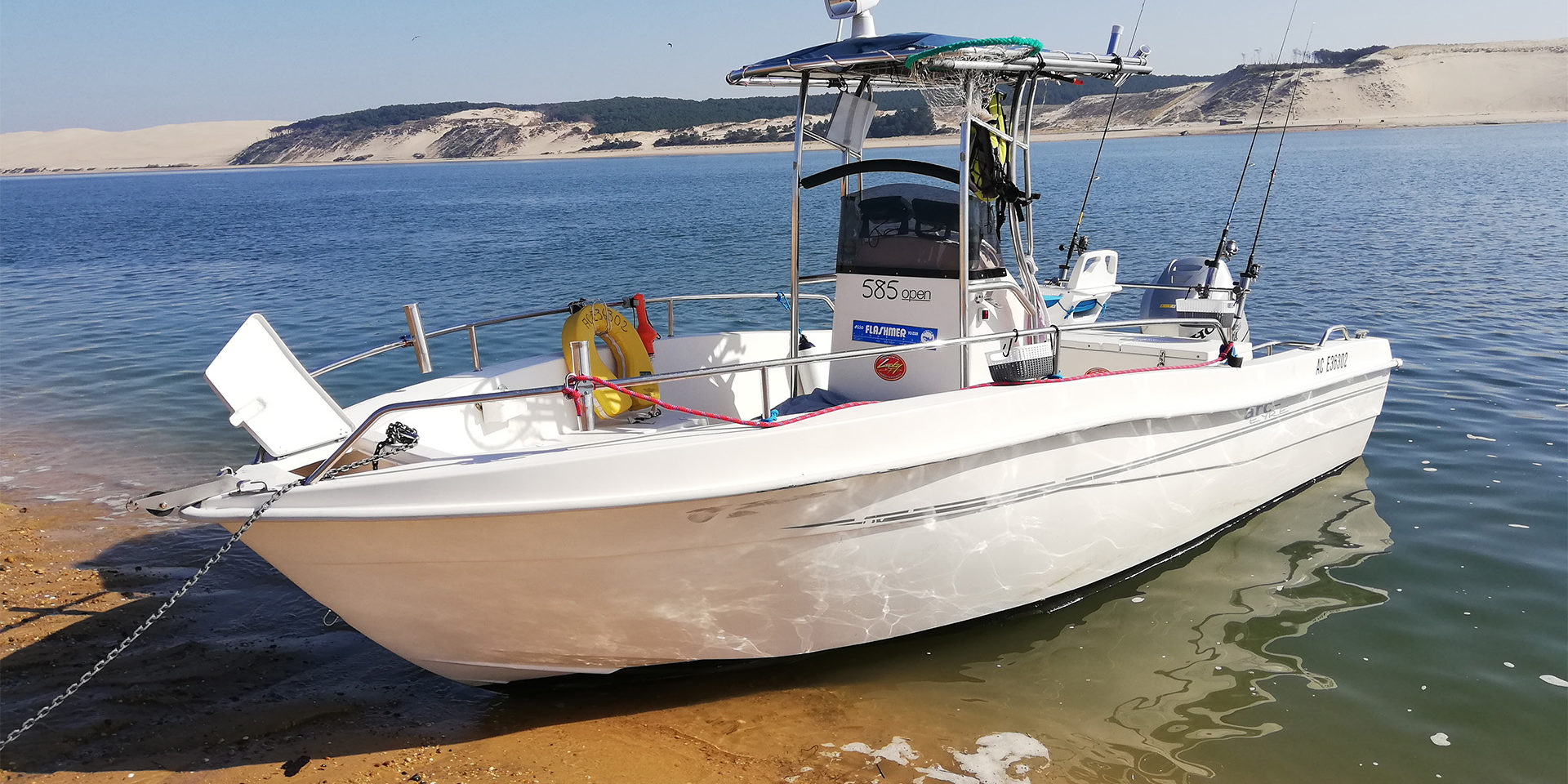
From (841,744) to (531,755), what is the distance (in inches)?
51.0

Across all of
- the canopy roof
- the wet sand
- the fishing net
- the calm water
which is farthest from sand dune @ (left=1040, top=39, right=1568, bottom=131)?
the wet sand

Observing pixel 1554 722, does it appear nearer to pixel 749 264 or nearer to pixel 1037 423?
pixel 1037 423

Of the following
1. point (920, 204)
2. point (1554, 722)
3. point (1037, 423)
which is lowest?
point (1554, 722)

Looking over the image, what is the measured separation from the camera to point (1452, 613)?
516cm

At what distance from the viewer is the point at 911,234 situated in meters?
5.06

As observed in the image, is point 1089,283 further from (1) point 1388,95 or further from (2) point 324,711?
(1) point 1388,95

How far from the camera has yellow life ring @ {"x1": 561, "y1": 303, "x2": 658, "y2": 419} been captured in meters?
5.66

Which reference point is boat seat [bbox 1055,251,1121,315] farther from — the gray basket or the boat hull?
the boat hull

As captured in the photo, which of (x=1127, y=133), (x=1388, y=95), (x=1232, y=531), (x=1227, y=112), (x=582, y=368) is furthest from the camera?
(x=1127, y=133)

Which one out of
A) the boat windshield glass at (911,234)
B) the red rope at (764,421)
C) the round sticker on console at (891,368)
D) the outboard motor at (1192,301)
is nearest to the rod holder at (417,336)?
the red rope at (764,421)

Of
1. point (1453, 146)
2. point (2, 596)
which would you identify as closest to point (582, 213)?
point (2, 596)

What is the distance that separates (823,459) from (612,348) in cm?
232

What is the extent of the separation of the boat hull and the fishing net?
150 centimetres

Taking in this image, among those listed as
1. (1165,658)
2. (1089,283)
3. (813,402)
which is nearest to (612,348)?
(813,402)
